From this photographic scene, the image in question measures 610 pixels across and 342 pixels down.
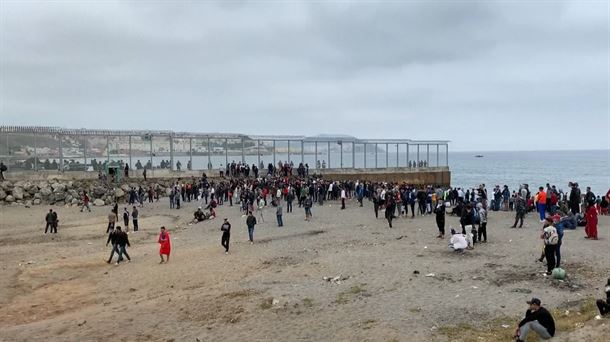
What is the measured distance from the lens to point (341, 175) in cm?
4997

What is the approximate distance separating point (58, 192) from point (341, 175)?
76.8 ft

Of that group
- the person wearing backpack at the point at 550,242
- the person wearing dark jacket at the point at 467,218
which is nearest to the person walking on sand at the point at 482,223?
the person wearing dark jacket at the point at 467,218

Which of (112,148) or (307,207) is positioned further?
(112,148)

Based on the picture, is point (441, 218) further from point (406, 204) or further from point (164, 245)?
point (164, 245)

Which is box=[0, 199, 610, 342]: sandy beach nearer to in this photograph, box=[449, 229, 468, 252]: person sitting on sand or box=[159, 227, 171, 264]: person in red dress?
box=[449, 229, 468, 252]: person sitting on sand

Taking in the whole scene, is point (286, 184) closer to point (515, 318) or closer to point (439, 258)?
point (439, 258)

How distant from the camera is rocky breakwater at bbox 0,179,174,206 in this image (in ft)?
124

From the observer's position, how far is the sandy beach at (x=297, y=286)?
1195 centimetres

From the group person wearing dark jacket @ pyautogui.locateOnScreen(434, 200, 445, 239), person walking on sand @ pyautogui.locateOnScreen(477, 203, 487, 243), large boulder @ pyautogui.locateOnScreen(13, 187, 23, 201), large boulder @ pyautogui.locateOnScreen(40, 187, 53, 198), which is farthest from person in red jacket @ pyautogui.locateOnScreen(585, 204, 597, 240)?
large boulder @ pyautogui.locateOnScreen(13, 187, 23, 201)

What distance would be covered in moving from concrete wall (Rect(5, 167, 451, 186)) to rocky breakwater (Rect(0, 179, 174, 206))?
1.19 meters

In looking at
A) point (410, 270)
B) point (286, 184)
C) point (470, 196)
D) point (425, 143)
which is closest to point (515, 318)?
point (410, 270)

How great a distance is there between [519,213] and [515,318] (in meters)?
13.3

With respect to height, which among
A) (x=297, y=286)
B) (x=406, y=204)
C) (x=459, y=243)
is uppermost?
(x=406, y=204)

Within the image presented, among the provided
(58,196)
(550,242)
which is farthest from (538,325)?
(58,196)
